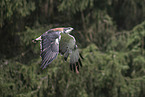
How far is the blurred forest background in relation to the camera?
2314 millimetres

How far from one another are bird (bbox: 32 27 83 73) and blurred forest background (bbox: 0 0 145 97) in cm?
88

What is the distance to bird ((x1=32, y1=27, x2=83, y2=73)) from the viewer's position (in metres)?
1.12

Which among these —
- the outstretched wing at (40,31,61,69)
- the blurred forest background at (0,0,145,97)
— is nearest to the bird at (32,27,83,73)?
the outstretched wing at (40,31,61,69)

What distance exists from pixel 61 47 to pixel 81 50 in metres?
1.53

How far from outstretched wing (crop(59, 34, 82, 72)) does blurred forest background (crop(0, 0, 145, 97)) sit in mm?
951

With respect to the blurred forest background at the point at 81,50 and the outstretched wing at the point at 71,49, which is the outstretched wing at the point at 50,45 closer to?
the outstretched wing at the point at 71,49

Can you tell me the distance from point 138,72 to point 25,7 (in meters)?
1.84

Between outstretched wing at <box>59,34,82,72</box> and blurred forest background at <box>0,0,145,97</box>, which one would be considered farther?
blurred forest background at <box>0,0,145,97</box>

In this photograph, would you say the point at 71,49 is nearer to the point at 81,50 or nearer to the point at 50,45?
the point at 50,45

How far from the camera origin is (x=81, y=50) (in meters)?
2.68

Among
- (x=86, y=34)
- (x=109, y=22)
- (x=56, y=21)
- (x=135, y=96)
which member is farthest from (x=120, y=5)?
(x=135, y=96)

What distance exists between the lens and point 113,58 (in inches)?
112

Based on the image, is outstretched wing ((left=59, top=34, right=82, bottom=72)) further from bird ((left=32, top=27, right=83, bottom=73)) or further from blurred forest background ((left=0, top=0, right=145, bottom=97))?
blurred forest background ((left=0, top=0, right=145, bottom=97))

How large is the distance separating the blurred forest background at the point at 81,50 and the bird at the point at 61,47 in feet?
2.89
